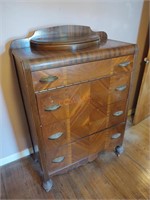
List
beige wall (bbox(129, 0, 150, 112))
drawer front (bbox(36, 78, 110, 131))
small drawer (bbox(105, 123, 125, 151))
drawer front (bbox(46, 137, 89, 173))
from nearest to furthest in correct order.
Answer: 1. drawer front (bbox(36, 78, 110, 131))
2. drawer front (bbox(46, 137, 89, 173))
3. small drawer (bbox(105, 123, 125, 151))
4. beige wall (bbox(129, 0, 150, 112))

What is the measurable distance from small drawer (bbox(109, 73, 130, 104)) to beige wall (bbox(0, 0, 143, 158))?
24.0 inches

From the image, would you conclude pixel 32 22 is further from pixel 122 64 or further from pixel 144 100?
pixel 144 100

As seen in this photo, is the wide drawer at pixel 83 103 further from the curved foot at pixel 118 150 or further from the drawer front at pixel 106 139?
the curved foot at pixel 118 150

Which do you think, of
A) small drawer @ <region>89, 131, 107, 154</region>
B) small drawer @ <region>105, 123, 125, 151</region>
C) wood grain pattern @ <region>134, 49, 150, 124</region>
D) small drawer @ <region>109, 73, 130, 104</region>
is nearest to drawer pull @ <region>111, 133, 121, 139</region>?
small drawer @ <region>105, 123, 125, 151</region>

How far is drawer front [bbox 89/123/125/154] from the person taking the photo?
4.67ft

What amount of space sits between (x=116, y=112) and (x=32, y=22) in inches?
40.1

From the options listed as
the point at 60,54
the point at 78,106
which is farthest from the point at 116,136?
the point at 60,54

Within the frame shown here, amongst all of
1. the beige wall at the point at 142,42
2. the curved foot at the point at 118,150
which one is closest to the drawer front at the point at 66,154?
the curved foot at the point at 118,150

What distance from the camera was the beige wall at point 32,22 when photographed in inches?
46.5

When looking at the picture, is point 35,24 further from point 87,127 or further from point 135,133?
point 135,133

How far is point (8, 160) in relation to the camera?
166 cm

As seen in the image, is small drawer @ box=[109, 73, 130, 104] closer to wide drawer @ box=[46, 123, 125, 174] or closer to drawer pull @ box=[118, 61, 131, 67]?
drawer pull @ box=[118, 61, 131, 67]

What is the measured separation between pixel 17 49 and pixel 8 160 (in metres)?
1.15

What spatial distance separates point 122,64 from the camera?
46.6 inches
